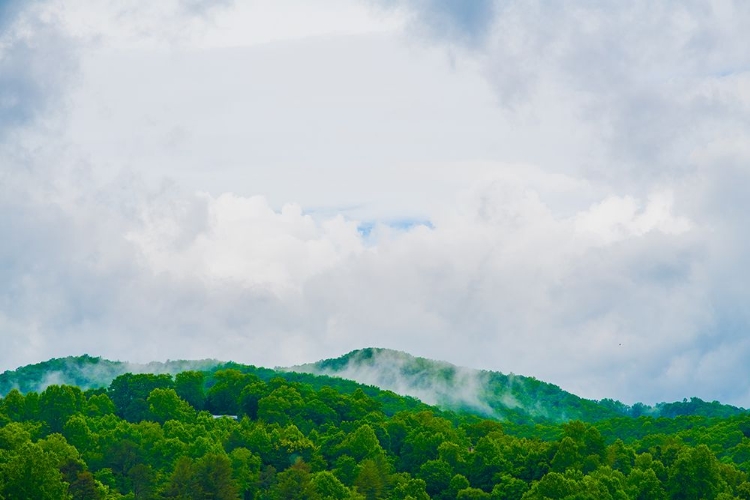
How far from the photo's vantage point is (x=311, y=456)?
143500 mm

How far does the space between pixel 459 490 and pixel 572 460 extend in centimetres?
1501

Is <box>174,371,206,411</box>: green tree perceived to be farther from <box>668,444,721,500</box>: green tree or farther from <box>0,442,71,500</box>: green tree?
<box>668,444,721,500</box>: green tree

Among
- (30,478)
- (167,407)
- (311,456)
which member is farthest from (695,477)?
(167,407)

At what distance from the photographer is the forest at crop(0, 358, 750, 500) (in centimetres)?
11862

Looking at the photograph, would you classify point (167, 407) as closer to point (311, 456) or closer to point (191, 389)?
point (191, 389)

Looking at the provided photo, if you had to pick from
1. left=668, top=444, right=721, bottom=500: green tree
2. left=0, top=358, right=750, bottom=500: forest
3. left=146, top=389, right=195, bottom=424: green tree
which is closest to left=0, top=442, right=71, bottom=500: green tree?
left=0, top=358, right=750, bottom=500: forest

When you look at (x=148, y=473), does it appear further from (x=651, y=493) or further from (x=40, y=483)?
(x=651, y=493)

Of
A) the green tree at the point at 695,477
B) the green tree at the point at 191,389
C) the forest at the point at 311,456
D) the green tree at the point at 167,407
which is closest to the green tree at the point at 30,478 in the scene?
the forest at the point at 311,456

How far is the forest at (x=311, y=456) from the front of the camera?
119 metres

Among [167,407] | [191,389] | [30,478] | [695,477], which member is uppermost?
[191,389]

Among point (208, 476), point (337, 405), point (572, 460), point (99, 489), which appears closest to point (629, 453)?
point (572, 460)

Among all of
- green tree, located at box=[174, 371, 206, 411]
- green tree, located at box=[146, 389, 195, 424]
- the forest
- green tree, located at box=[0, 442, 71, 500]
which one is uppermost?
green tree, located at box=[174, 371, 206, 411]

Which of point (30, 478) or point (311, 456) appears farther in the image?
point (311, 456)

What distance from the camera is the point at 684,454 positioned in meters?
130
